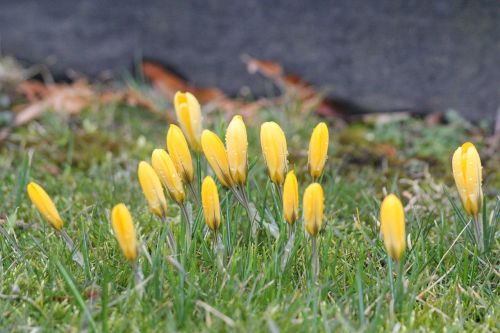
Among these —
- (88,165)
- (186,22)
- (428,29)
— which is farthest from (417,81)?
(88,165)

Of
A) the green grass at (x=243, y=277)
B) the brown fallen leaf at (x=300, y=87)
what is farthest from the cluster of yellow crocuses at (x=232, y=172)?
the brown fallen leaf at (x=300, y=87)

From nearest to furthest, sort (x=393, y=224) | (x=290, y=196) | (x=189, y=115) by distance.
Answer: (x=393, y=224) < (x=290, y=196) < (x=189, y=115)

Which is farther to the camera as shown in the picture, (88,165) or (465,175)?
(88,165)

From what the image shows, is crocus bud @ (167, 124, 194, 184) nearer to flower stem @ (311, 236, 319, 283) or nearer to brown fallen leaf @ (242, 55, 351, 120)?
flower stem @ (311, 236, 319, 283)

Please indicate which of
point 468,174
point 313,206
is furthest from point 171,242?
point 468,174

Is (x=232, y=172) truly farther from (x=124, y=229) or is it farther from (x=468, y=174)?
(x=468, y=174)

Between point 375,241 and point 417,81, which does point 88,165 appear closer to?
point 375,241
